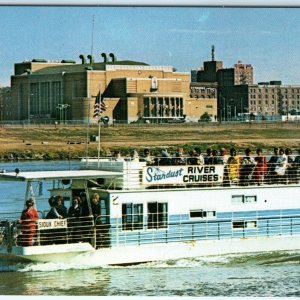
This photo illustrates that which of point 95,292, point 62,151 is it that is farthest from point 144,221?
point 62,151

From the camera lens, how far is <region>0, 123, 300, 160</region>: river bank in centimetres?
5512

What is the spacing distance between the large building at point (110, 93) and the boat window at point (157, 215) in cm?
3983

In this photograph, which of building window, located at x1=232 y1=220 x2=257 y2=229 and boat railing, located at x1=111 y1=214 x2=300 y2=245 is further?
building window, located at x1=232 y1=220 x2=257 y2=229

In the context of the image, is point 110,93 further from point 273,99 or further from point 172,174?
point 172,174

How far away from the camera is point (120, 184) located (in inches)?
788

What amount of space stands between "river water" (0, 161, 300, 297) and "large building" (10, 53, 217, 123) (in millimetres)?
40009

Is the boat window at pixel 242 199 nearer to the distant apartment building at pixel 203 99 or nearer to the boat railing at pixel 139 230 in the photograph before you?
the boat railing at pixel 139 230

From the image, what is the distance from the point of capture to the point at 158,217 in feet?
66.2

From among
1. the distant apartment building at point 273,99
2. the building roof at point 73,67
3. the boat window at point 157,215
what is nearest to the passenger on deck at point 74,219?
the boat window at point 157,215

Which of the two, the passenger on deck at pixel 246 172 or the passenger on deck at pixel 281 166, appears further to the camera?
the passenger on deck at pixel 281 166

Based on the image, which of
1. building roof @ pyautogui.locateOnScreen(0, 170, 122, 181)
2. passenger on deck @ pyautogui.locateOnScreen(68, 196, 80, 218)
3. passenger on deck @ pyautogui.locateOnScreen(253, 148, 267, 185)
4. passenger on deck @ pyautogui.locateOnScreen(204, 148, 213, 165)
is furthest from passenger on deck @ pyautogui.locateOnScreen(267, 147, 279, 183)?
passenger on deck @ pyautogui.locateOnScreen(68, 196, 80, 218)

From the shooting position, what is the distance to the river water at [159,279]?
1867cm

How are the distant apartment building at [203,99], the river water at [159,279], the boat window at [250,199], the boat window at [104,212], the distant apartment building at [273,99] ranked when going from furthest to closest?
the distant apartment building at [203,99] < the distant apartment building at [273,99] < the boat window at [250,199] < the boat window at [104,212] < the river water at [159,279]

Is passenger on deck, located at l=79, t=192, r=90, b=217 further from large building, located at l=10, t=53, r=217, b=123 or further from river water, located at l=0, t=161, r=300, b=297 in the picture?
large building, located at l=10, t=53, r=217, b=123
